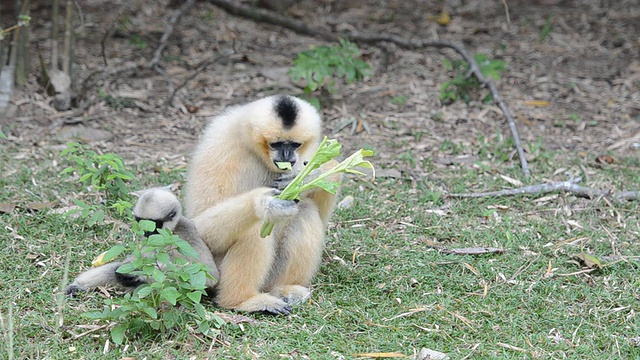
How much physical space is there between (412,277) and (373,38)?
4.77 meters

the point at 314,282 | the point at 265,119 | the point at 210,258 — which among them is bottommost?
the point at 314,282

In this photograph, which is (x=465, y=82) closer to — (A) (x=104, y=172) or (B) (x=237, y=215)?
(A) (x=104, y=172)

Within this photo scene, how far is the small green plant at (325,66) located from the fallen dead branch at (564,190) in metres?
2.06

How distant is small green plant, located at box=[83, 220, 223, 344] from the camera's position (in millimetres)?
3867

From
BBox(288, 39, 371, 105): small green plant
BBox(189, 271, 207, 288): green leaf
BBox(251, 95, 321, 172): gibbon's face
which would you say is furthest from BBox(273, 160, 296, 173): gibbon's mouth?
BBox(288, 39, 371, 105): small green plant

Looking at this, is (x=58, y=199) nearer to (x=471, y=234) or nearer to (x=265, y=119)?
(x=265, y=119)

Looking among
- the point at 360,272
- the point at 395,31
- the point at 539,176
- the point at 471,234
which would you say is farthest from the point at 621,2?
the point at 360,272

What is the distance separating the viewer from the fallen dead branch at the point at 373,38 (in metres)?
7.64

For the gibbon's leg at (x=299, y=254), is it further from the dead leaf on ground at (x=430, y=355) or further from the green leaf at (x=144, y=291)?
the green leaf at (x=144, y=291)

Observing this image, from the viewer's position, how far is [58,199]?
19.7ft

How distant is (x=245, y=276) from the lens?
461cm

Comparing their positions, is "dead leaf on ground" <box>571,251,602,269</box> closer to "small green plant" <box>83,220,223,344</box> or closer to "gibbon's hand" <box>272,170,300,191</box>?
"gibbon's hand" <box>272,170,300,191</box>

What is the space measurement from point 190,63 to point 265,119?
16.1 feet

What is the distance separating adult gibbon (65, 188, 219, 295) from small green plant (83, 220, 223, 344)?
0.24 metres
